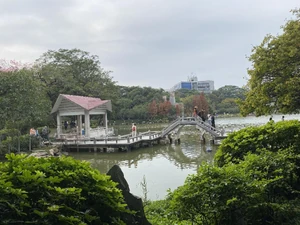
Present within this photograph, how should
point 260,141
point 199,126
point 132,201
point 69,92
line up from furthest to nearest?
point 69,92, point 199,126, point 260,141, point 132,201

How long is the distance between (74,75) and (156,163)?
2089cm

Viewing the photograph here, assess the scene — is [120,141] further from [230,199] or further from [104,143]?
[230,199]

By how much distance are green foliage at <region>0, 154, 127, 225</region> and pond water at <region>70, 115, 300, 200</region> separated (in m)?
5.66

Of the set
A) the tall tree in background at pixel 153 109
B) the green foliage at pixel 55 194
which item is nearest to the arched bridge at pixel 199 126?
the green foliage at pixel 55 194

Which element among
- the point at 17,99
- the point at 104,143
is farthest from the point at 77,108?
the point at 17,99

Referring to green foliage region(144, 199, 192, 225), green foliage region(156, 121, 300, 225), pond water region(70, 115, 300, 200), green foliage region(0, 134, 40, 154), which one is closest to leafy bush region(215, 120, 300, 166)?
green foliage region(156, 121, 300, 225)

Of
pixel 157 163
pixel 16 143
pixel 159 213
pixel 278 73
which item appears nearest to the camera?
pixel 159 213

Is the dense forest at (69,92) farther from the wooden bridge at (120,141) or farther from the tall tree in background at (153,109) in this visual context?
the wooden bridge at (120,141)

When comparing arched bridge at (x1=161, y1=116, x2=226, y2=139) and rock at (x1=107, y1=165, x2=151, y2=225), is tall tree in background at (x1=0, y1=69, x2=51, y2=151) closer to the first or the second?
arched bridge at (x1=161, y1=116, x2=226, y2=139)

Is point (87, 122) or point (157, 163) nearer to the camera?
point (157, 163)

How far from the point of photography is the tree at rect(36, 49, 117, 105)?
28062mm

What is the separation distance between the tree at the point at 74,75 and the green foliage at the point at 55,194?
Answer: 26.8 meters

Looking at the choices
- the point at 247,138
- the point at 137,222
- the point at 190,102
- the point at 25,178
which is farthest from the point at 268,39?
the point at 190,102

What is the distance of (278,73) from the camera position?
10055mm
